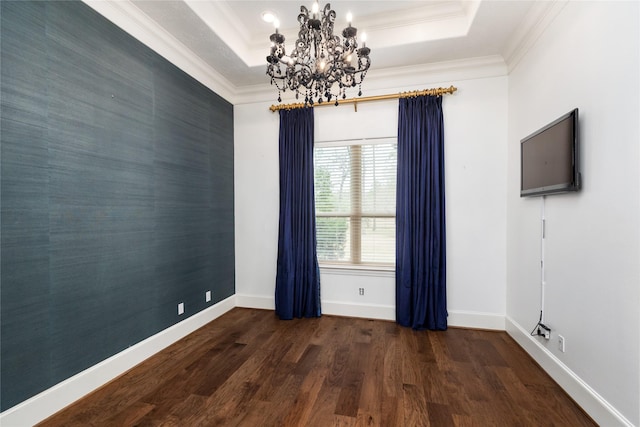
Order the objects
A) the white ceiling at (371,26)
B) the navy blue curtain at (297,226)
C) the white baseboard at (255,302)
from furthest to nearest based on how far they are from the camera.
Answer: the white baseboard at (255,302) → the navy blue curtain at (297,226) → the white ceiling at (371,26)

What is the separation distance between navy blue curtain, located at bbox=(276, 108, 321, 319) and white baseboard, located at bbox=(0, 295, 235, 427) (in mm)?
1157

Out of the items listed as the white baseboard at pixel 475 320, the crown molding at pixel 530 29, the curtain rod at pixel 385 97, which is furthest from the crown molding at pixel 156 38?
the white baseboard at pixel 475 320

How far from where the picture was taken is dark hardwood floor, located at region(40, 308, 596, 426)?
1.78m

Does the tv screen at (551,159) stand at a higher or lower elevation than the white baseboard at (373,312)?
higher

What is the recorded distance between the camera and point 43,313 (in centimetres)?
175

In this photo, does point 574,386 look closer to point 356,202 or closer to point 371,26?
point 356,202

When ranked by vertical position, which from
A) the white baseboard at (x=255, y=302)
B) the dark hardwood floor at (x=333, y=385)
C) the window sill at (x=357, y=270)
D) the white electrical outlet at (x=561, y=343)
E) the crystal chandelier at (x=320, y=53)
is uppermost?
the crystal chandelier at (x=320, y=53)

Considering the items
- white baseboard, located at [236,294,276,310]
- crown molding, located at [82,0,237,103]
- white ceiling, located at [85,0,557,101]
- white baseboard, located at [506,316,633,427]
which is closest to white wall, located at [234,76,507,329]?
white ceiling, located at [85,0,557,101]

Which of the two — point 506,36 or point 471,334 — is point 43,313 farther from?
point 506,36

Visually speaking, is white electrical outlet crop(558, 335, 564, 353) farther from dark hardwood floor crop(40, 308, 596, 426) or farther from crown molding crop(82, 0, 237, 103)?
crown molding crop(82, 0, 237, 103)

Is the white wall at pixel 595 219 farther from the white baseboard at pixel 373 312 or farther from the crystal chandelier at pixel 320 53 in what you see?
the crystal chandelier at pixel 320 53

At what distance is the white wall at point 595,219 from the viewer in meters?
1.48

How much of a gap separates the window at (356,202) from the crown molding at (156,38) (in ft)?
5.16

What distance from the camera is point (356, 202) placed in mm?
3584
